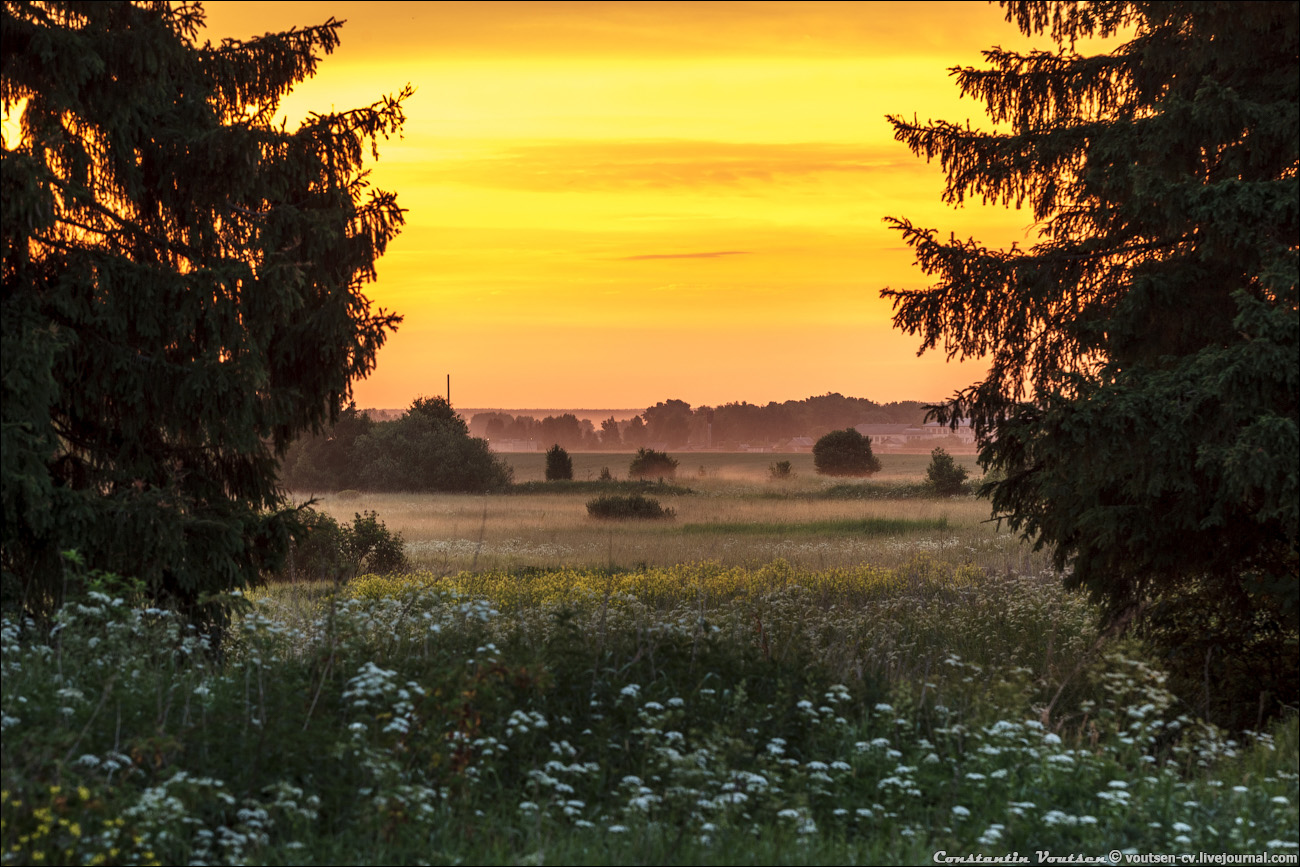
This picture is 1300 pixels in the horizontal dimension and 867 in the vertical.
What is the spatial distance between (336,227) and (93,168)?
2068 mm

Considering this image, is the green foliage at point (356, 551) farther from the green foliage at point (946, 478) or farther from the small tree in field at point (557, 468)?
the small tree in field at point (557, 468)

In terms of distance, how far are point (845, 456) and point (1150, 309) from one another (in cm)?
6255

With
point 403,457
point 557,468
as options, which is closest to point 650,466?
point 557,468

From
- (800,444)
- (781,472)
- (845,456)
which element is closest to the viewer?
(781,472)

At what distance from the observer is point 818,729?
263 inches

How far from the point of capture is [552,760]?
19.1 ft

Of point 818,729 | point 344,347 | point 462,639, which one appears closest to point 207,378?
point 344,347

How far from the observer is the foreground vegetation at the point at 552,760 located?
4.90 meters

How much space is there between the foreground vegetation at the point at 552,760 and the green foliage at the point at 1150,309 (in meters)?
1.95

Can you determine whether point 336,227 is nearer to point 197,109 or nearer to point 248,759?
point 197,109

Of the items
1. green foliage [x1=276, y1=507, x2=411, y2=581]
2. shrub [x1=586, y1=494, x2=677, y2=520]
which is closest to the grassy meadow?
green foliage [x1=276, y1=507, x2=411, y2=581]

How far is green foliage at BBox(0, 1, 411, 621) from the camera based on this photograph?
830 centimetres

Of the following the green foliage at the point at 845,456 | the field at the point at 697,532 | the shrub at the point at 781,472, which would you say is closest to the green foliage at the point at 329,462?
the field at the point at 697,532

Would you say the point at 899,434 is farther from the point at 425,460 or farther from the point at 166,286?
the point at 166,286
